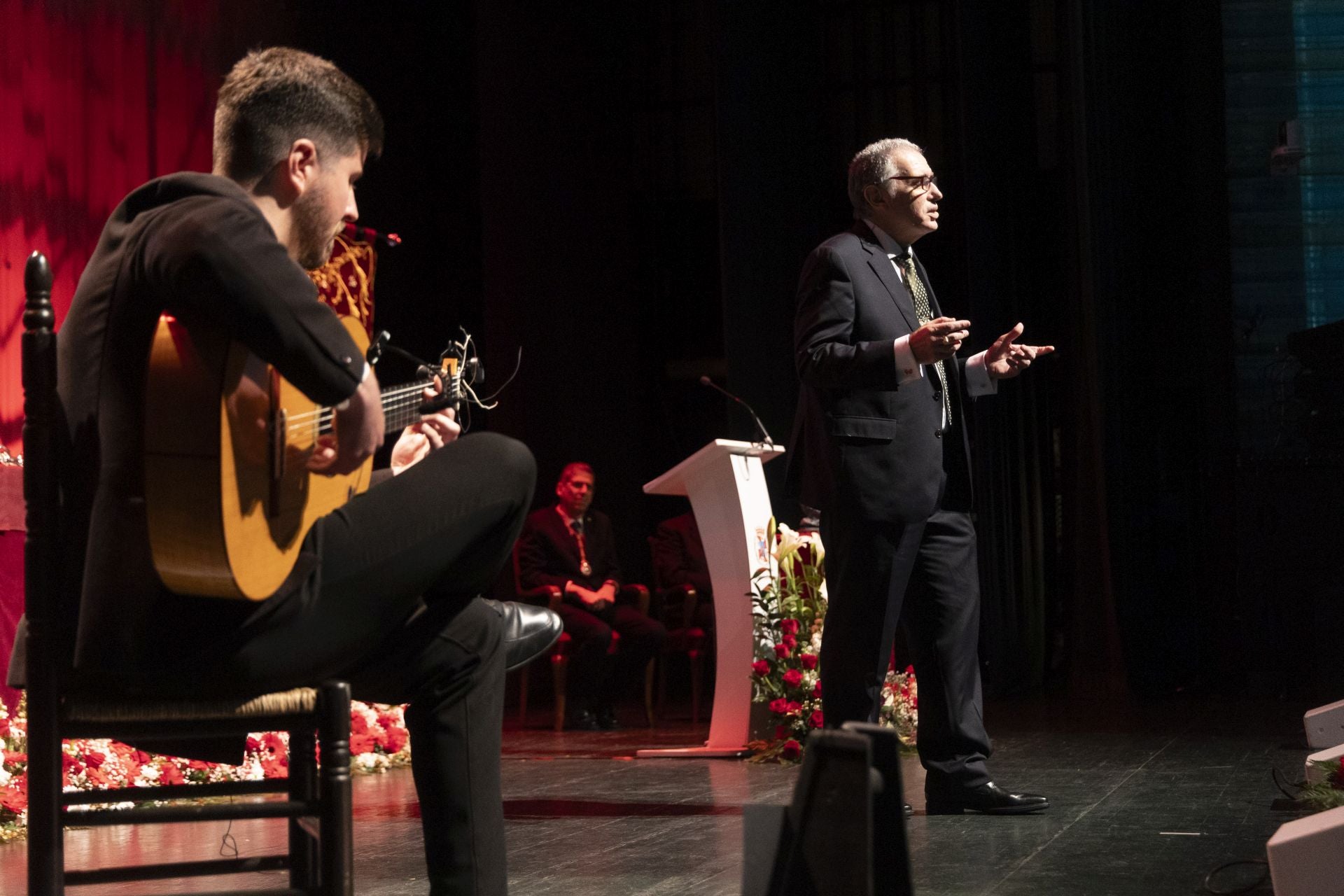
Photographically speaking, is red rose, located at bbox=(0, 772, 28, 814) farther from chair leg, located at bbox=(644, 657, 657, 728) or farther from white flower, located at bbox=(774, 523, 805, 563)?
chair leg, located at bbox=(644, 657, 657, 728)

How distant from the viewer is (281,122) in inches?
69.2

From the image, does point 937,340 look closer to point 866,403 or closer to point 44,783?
point 866,403

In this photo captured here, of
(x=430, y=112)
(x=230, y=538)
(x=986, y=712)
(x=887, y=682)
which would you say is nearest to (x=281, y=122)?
(x=230, y=538)

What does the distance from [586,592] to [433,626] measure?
5.71 m

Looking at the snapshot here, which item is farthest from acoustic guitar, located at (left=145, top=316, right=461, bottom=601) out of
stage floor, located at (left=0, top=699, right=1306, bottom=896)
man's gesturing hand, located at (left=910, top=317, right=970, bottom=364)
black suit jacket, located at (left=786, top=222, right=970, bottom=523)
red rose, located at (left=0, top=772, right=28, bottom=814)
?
red rose, located at (left=0, top=772, right=28, bottom=814)

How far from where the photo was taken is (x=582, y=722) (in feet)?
24.2

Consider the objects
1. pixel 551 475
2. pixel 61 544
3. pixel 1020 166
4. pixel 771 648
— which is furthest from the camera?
pixel 551 475

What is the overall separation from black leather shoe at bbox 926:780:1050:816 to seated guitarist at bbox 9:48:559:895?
1.93 m

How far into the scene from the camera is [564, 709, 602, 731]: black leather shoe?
289 inches

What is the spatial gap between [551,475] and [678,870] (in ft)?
20.1

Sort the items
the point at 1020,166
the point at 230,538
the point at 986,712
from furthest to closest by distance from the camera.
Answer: the point at 1020,166 → the point at 986,712 → the point at 230,538

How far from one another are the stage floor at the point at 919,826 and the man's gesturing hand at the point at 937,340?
3.30 ft

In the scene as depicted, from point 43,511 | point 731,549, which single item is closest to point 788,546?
point 731,549

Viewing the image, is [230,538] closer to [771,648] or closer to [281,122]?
[281,122]
